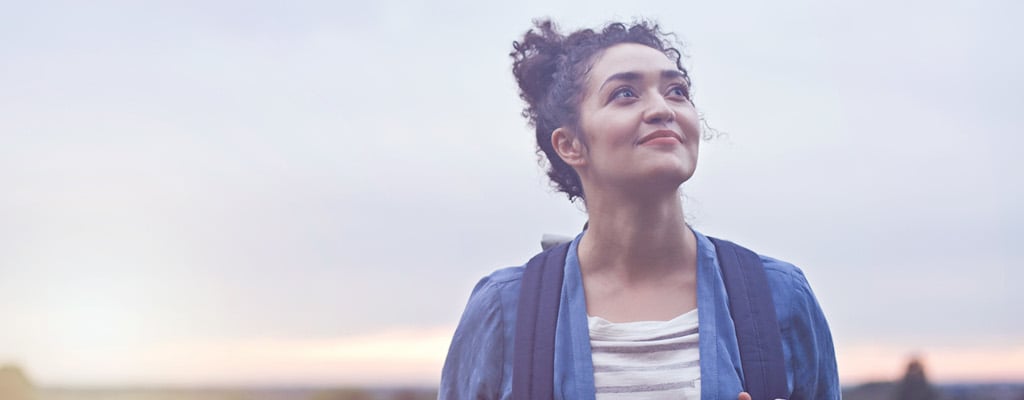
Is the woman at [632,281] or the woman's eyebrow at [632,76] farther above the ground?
the woman's eyebrow at [632,76]

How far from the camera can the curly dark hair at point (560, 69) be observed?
3.96 m

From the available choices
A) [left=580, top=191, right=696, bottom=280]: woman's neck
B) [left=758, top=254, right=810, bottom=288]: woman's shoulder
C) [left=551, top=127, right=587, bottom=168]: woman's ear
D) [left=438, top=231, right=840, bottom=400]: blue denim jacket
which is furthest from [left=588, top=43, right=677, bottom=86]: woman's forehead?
[left=758, top=254, right=810, bottom=288]: woman's shoulder

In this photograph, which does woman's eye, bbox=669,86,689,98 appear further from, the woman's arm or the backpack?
the woman's arm

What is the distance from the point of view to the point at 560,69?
4055mm

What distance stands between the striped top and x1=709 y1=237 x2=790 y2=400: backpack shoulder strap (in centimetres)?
14

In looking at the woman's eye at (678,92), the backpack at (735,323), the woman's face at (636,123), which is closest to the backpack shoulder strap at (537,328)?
the backpack at (735,323)

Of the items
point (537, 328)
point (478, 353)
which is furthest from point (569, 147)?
point (478, 353)

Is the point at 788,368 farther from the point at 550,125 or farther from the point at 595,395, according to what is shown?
the point at 550,125

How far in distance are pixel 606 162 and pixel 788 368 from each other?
2.76 feet

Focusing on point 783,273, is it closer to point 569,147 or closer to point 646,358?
point 646,358

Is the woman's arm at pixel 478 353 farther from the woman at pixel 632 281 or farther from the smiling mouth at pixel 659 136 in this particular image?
the smiling mouth at pixel 659 136

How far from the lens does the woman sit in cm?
358

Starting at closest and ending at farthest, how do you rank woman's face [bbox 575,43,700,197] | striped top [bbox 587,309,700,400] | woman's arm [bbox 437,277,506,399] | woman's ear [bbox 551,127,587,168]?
striped top [bbox 587,309,700,400], woman's face [bbox 575,43,700,197], woman's arm [bbox 437,277,506,399], woman's ear [bbox 551,127,587,168]

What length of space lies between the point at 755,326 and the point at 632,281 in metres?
0.42
